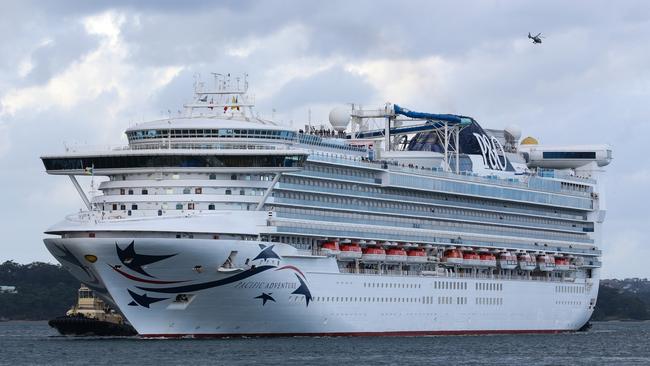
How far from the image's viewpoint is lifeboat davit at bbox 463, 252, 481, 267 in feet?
306

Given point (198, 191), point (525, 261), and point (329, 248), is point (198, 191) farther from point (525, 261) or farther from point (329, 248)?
point (525, 261)

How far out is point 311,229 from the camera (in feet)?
261

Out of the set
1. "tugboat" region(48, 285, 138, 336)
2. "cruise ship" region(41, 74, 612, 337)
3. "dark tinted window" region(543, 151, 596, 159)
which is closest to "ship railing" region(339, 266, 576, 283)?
"cruise ship" region(41, 74, 612, 337)

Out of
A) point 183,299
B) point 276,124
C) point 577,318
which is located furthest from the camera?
point 577,318

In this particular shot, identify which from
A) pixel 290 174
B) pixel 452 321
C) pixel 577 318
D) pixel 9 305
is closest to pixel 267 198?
pixel 290 174

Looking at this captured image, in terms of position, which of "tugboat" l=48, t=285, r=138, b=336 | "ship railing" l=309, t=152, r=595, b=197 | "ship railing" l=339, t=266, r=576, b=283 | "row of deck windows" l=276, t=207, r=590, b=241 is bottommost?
"tugboat" l=48, t=285, r=138, b=336

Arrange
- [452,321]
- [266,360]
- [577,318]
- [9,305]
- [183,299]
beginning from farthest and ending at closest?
[9,305], [577,318], [452,321], [183,299], [266,360]

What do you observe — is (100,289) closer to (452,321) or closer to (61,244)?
(61,244)

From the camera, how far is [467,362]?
7206 centimetres

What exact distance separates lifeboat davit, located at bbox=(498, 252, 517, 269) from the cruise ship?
0.08m

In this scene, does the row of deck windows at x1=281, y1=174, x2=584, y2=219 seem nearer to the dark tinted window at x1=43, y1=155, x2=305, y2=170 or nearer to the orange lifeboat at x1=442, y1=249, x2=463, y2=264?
the dark tinted window at x1=43, y1=155, x2=305, y2=170

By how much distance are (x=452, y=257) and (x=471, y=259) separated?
199cm

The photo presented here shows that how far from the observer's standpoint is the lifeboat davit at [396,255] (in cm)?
8581

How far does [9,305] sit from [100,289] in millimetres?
97314
